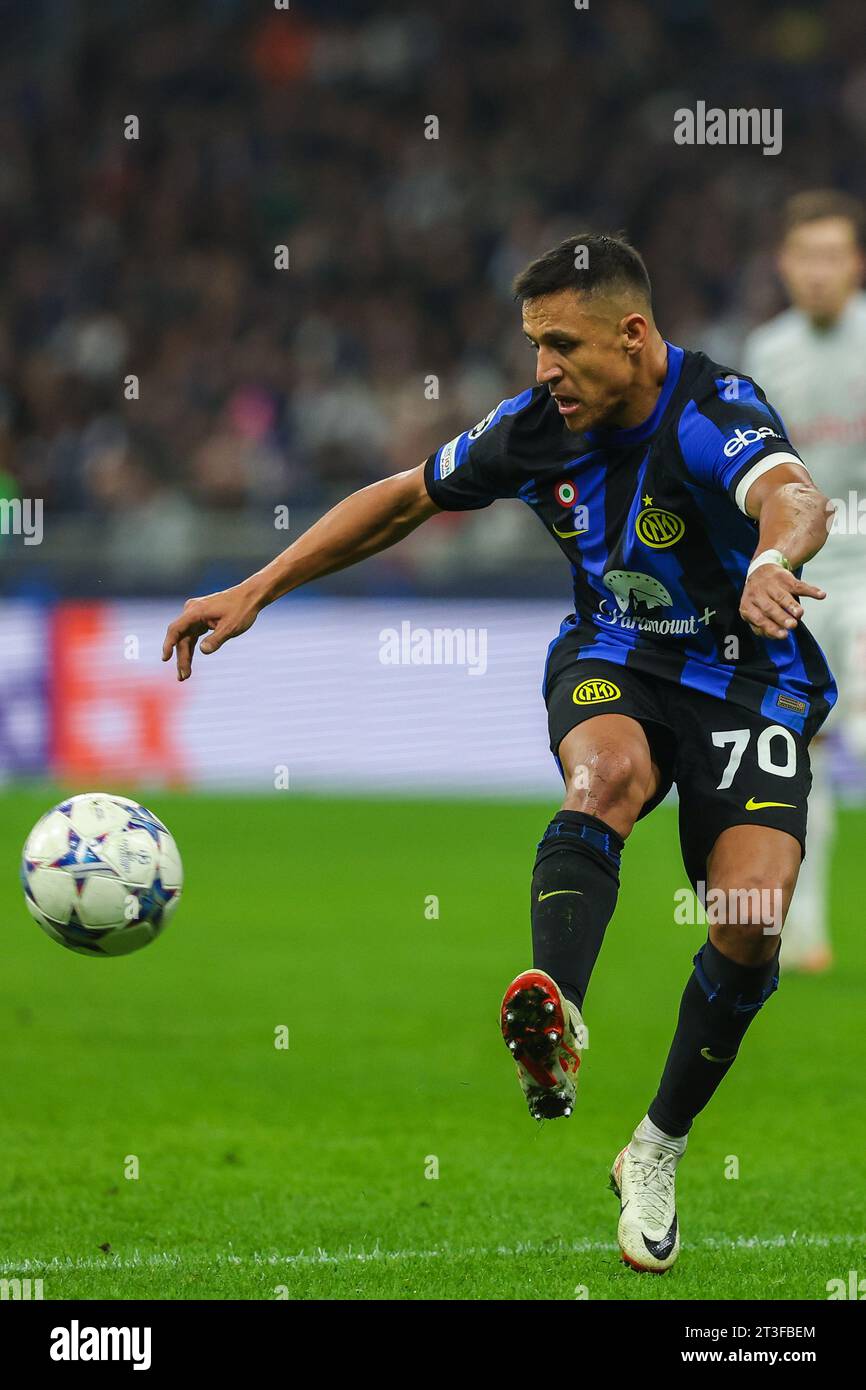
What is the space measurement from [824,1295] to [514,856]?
7766mm

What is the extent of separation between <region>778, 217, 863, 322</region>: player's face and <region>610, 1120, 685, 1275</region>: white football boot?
428 cm

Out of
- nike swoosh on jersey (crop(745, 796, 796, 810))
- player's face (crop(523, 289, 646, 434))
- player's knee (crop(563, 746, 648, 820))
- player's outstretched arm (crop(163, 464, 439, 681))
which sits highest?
player's face (crop(523, 289, 646, 434))

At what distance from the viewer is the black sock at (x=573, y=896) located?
13.6 ft

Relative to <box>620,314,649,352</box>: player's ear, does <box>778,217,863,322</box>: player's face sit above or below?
above

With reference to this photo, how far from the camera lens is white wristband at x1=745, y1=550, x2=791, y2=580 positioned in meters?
3.93

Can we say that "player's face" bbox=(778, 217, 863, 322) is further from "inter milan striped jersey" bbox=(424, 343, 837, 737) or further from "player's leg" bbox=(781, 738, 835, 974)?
"inter milan striped jersey" bbox=(424, 343, 837, 737)

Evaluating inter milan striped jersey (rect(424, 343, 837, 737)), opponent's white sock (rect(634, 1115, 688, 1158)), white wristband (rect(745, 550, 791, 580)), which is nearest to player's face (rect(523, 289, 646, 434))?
inter milan striped jersey (rect(424, 343, 837, 737))

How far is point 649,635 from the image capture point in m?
4.71

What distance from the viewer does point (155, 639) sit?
1419cm

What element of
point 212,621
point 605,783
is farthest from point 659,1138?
point 212,621

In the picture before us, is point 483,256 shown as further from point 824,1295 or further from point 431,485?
point 824,1295

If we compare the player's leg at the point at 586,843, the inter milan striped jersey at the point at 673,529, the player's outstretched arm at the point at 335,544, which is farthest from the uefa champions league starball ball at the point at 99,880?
the inter milan striped jersey at the point at 673,529

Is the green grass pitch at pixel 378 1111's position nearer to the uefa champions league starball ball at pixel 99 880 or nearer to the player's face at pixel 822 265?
the uefa champions league starball ball at pixel 99 880

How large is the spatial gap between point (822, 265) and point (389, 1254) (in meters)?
4.78
